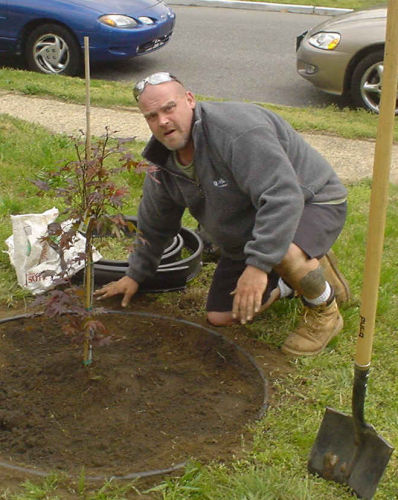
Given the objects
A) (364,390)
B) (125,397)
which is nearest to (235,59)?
(125,397)

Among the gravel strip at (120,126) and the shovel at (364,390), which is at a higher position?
the shovel at (364,390)

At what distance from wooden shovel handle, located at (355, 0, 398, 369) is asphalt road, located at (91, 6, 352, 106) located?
6458 mm

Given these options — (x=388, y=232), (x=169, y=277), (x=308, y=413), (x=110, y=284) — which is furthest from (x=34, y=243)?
(x=388, y=232)

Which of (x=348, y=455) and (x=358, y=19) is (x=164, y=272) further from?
(x=358, y=19)

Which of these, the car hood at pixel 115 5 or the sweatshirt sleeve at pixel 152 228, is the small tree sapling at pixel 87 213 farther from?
the car hood at pixel 115 5

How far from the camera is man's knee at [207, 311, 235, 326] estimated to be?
4.12 metres

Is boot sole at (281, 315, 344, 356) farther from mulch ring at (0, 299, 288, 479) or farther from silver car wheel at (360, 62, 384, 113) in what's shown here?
silver car wheel at (360, 62, 384, 113)

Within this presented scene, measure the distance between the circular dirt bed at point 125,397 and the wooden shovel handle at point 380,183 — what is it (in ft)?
2.48

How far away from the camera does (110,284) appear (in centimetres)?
433

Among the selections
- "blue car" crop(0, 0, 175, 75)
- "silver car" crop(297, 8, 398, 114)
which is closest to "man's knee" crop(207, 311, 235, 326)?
"silver car" crop(297, 8, 398, 114)

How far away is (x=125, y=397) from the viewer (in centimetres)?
350

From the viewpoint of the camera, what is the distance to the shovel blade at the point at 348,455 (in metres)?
2.96

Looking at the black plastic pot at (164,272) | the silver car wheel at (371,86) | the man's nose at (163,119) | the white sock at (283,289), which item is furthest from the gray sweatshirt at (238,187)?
the silver car wheel at (371,86)

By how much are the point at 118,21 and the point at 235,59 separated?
2375 millimetres
